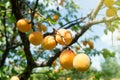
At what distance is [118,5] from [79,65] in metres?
Answer: 0.59

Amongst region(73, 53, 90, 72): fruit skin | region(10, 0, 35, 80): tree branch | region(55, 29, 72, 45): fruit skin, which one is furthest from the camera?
region(10, 0, 35, 80): tree branch

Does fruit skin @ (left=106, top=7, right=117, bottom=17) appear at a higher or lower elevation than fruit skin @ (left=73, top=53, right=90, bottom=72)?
higher

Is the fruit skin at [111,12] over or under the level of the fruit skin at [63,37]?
over

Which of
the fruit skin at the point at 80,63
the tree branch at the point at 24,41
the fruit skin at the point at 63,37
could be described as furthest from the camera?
the tree branch at the point at 24,41

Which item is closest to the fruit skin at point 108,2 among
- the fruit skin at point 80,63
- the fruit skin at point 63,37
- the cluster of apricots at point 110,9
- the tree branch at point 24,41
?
the cluster of apricots at point 110,9

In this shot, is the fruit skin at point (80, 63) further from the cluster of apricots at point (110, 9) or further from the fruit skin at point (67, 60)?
the cluster of apricots at point (110, 9)

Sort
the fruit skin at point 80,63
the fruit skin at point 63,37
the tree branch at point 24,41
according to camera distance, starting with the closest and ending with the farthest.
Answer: the fruit skin at point 80,63
the fruit skin at point 63,37
the tree branch at point 24,41

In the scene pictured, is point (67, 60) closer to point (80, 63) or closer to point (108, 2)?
point (80, 63)

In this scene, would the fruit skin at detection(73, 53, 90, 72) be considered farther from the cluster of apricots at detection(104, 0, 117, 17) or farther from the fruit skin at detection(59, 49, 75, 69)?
the cluster of apricots at detection(104, 0, 117, 17)

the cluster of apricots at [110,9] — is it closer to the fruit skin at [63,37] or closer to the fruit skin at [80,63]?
the fruit skin at [63,37]

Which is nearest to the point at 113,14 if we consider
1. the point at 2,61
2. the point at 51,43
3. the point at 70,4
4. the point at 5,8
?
the point at 51,43

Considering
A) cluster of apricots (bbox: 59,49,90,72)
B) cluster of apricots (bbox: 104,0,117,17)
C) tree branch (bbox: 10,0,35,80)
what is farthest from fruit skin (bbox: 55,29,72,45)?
tree branch (bbox: 10,0,35,80)

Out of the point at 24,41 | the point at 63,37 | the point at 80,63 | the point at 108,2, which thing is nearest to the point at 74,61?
the point at 80,63

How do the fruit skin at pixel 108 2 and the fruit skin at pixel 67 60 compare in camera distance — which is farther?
the fruit skin at pixel 108 2
